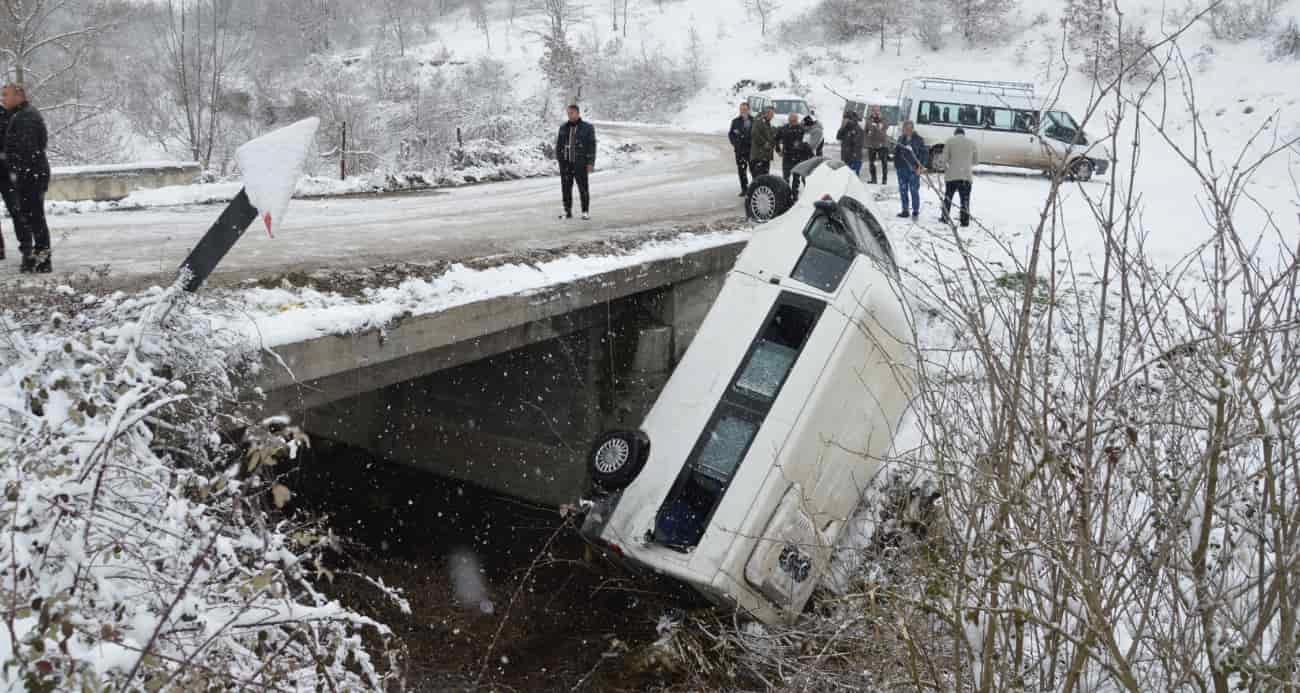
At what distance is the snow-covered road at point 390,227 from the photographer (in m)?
7.71

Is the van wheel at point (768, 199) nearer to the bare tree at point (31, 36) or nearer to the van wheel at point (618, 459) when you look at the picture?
the van wheel at point (618, 459)

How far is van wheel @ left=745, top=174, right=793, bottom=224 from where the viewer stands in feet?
31.5

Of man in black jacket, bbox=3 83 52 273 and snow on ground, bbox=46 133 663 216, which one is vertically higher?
man in black jacket, bbox=3 83 52 273

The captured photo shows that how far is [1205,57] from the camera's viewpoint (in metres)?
30.6

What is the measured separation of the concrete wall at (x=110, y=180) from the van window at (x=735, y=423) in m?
9.97

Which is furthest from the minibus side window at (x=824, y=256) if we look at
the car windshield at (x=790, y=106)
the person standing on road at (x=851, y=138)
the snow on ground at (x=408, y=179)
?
the car windshield at (x=790, y=106)

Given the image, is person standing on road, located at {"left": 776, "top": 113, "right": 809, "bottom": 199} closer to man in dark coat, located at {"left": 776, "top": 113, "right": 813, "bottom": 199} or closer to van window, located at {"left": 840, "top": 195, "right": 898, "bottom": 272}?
man in dark coat, located at {"left": 776, "top": 113, "right": 813, "bottom": 199}

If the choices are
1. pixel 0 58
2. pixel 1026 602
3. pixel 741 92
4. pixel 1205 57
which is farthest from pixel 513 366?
pixel 741 92

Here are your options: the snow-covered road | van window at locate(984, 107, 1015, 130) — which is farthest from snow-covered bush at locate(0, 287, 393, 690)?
van window at locate(984, 107, 1015, 130)

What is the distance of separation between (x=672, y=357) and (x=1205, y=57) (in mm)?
29077

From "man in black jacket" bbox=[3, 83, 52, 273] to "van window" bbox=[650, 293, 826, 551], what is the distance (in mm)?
4959

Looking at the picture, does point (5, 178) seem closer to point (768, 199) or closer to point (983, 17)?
point (768, 199)

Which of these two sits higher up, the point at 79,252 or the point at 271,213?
the point at 271,213

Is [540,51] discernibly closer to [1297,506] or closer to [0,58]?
[0,58]
